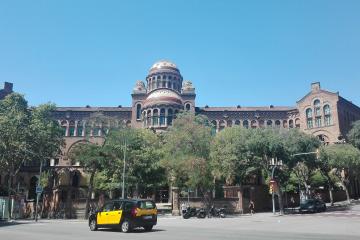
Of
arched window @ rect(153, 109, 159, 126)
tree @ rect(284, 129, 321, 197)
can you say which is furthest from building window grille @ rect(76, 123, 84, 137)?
tree @ rect(284, 129, 321, 197)

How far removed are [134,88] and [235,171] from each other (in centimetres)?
3988

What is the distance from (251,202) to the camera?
129ft

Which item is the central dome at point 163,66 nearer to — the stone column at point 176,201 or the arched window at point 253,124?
the arched window at point 253,124

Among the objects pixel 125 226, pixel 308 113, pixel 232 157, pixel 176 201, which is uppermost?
pixel 308 113

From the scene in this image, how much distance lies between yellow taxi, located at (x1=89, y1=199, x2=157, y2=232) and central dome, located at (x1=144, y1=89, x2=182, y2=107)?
1739 inches

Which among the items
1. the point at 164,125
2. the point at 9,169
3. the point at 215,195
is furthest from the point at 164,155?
the point at 164,125

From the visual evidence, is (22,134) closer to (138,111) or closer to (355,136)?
(138,111)

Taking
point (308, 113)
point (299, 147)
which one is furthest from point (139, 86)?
point (299, 147)

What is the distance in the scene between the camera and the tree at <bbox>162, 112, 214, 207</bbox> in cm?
3644

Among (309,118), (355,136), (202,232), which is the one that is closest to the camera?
(202,232)

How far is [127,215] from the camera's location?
18641 millimetres

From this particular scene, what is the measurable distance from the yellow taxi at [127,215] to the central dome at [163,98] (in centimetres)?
4418

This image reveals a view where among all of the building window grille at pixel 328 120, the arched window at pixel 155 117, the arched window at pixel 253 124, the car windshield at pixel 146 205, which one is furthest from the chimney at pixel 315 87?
the car windshield at pixel 146 205

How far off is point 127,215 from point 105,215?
1580mm
